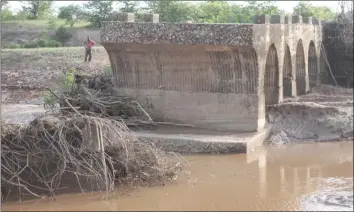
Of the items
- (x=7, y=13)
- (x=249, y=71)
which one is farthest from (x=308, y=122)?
(x=7, y=13)

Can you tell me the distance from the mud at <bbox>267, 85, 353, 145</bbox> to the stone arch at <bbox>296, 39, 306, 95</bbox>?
3.34m

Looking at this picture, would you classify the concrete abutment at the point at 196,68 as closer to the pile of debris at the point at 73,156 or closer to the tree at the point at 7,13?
the pile of debris at the point at 73,156

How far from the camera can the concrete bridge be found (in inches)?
455

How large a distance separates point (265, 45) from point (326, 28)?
9.43 m

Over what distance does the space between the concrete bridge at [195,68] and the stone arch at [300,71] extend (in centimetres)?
390

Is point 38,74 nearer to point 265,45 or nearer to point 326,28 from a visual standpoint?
point 265,45

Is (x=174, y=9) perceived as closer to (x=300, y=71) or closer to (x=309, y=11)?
(x=300, y=71)

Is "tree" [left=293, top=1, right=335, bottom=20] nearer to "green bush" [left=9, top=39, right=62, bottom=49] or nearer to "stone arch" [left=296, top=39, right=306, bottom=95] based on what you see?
"stone arch" [left=296, top=39, right=306, bottom=95]

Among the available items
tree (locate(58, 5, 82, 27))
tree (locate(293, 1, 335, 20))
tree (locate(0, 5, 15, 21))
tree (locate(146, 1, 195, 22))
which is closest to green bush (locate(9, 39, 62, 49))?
tree (locate(58, 5, 82, 27))

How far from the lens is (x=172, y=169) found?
8.85 meters

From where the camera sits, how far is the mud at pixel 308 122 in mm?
12914

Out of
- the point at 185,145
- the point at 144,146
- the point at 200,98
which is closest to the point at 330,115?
the point at 200,98

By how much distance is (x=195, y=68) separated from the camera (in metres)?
12.3

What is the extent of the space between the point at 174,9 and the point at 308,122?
196 inches
